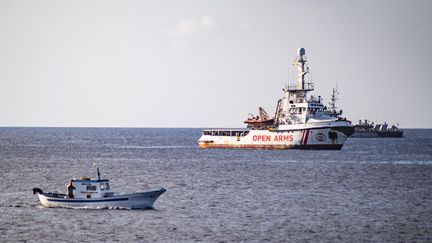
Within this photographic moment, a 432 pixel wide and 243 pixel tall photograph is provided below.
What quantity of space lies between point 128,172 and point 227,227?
155 feet

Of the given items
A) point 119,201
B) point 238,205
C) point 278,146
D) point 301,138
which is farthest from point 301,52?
point 119,201

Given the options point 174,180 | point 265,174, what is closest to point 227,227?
point 174,180

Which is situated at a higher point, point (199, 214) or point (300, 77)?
point (300, 77)

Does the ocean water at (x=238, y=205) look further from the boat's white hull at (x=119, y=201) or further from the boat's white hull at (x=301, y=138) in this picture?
the boat's white hull at (x=301, y=138)

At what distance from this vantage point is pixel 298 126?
133m

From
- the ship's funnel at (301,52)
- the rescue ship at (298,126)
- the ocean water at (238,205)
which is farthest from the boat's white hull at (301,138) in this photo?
the ocean water at (238,205)

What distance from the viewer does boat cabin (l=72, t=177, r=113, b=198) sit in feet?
196

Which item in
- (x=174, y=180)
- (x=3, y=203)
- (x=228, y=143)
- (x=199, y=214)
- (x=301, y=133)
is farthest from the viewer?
(x=228, y=143)

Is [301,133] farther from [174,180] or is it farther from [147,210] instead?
[147,210]

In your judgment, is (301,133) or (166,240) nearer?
(166,240)

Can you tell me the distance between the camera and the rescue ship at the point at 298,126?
132 meters

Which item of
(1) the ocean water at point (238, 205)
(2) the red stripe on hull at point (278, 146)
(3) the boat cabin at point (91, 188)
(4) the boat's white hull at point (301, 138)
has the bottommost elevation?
(1) the ocean water at point (238, 205)

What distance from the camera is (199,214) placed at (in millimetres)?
58312

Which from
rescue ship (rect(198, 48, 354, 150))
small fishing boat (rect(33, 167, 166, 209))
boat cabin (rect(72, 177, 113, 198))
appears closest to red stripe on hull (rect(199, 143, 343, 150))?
rescue ship (rect(198, 48, 354, 150))
